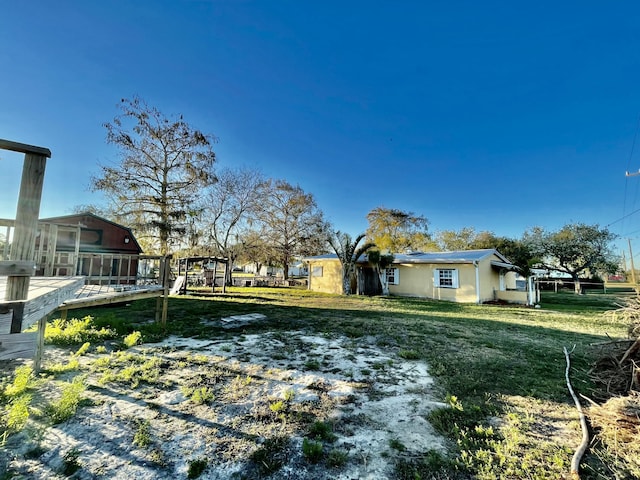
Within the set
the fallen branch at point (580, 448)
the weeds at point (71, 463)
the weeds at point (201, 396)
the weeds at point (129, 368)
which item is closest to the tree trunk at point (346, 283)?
the weeds at point (129, 368)

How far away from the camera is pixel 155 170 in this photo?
49.6ft

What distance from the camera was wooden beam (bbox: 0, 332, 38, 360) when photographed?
1618mm

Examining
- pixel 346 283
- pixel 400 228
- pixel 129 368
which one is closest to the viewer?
pixel 129 368

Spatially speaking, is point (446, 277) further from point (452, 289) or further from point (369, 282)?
point (369, 282)

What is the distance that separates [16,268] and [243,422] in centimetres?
229

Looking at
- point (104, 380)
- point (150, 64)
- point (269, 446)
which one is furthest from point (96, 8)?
point (269, 446)

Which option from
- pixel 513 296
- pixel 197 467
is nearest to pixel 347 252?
pixel 513 296

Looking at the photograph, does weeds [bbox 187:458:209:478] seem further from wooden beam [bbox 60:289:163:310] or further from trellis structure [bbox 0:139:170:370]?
wooden beam [bbox 60:289:163:310]

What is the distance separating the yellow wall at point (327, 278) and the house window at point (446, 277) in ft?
20.4

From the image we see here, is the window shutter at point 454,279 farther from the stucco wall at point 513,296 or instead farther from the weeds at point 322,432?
the weeds at point 322,432

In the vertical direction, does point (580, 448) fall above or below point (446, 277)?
below

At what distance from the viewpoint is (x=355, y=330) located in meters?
6.68

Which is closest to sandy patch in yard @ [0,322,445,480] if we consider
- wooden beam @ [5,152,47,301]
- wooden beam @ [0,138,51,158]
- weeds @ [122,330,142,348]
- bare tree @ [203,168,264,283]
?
weeds @ [122,330,142,348]

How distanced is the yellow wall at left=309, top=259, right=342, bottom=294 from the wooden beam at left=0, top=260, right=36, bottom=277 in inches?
649
